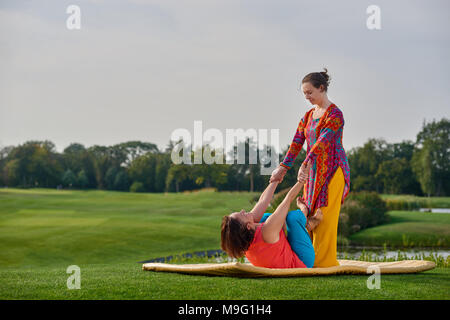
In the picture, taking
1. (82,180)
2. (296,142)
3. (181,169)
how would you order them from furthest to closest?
1. (82,180)
2. (181,169)
3. (296,142)

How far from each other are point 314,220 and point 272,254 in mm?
585

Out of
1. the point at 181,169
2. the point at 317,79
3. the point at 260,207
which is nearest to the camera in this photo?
the point at 260,207

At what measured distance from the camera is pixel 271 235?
161 inches

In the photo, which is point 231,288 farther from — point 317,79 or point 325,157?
point 317,79

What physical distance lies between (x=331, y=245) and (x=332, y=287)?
2.79 feet

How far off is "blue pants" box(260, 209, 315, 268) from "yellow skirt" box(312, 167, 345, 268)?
170mm

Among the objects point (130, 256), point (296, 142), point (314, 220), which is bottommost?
point (130, 256)

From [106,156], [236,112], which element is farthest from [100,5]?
[106,156]

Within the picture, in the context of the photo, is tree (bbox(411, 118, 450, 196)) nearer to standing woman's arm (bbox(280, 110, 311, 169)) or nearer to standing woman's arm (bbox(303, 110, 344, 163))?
standing woman's arm (bbox(280, 110, 311, 169))

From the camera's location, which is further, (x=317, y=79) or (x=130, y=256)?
(x=130, y=256)

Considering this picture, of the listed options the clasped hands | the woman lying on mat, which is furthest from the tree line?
the woman lying on mat

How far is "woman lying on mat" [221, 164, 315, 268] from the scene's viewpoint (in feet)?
13.4

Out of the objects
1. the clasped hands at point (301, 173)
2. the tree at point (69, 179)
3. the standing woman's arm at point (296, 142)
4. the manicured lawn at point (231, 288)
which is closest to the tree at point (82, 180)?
the tree at point (69, 179)

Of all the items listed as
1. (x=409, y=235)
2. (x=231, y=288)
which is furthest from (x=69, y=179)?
(x=231, y=288)
